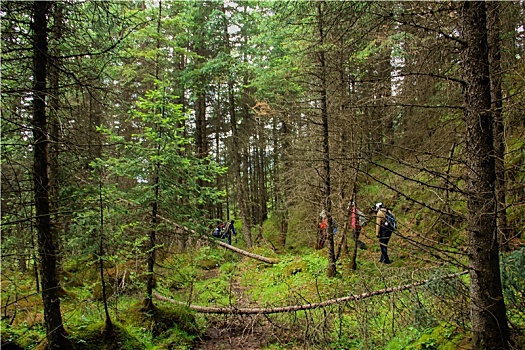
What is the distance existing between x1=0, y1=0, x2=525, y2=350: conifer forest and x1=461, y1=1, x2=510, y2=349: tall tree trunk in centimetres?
2

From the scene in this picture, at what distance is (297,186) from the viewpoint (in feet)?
33.4

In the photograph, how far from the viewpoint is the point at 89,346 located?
16.6 ft

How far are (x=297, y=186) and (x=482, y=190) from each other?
7105 mm

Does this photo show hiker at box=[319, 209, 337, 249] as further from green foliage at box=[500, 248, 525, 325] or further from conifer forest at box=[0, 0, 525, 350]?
green foliage at box=[500, 248, 525, 325]

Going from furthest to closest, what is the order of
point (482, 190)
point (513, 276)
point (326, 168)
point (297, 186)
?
1. point (297, 186)
2. point (326, 168)
3. point (513, 276)
4. point (482, 190)

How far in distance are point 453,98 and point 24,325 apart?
9.14 metres

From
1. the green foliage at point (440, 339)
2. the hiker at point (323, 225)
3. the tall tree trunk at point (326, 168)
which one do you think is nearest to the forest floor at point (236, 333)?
the tall tree trunk at point (326, 168)

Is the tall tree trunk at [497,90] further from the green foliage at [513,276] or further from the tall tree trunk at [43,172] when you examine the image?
the tall tree trunk at [43,172]

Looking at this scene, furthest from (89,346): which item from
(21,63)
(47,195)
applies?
(21,63)

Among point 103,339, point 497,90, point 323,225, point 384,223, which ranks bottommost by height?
point 103,339

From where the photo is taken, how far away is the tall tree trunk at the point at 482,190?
317cm

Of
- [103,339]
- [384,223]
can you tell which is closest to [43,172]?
[103,339]

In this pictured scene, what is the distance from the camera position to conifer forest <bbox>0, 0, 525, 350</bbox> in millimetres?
3283

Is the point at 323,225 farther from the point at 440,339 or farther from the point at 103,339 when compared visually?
the point at 103,339
